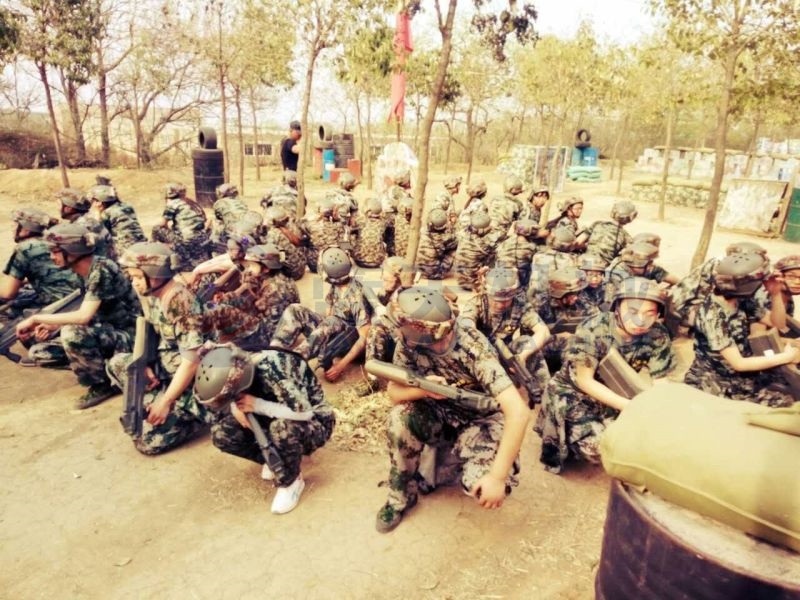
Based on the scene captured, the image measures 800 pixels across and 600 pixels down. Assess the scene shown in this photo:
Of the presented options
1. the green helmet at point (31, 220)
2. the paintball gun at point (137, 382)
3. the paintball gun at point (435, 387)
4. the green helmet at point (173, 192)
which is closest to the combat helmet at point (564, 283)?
the paintball gun at point (435, 387)

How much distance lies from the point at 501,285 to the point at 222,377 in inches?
91.7

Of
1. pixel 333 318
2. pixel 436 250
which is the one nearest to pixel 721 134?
pixel 436 250

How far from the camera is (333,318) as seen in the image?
17.1 ft

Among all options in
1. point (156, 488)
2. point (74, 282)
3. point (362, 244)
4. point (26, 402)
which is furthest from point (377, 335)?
point (362, 244)

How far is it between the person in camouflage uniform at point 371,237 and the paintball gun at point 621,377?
6551 mm

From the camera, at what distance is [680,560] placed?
160 cm

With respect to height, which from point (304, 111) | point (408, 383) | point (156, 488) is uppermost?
point (304, 111)

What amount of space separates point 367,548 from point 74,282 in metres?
4.59

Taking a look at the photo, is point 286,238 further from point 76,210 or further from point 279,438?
point 279,438

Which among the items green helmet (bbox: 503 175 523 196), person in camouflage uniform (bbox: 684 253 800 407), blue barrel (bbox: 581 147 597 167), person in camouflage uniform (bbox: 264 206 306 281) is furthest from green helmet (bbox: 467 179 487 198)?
blue barrel (bbox: 581 147 597 167)

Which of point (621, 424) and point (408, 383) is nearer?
point (621, 424)

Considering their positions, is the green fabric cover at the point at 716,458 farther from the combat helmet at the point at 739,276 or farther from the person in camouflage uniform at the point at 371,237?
the person in camouflage uniform at the point at 371,237

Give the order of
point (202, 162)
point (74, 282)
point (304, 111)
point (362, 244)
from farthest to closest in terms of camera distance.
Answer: point (202, 162) < point (304, 111) < point (362, 244) < point (74, 282)

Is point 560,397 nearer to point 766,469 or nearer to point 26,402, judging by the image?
point 766,469
